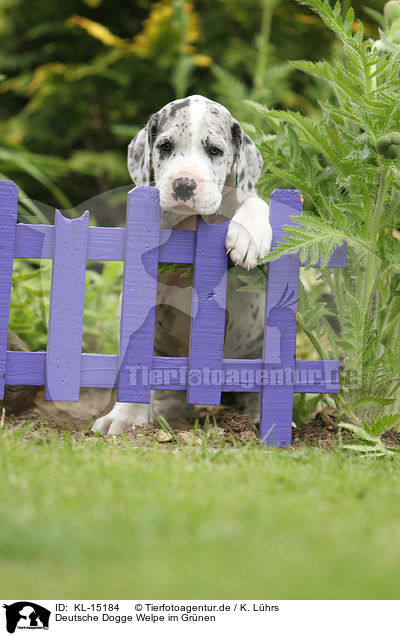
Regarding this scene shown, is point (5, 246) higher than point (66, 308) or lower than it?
higher

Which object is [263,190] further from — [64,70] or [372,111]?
[64,70]

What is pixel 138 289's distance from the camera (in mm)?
2623

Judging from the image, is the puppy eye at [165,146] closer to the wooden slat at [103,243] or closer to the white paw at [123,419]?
the wooden slat at [103,243]

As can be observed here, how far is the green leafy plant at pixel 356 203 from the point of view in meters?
2.42

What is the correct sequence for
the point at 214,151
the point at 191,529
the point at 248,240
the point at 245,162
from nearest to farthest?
the point at 191,529, the point at 248,240, the point at 214,151, the point at 245,162

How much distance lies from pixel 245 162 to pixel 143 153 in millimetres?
463

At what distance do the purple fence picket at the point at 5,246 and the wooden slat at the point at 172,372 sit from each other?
0.19ft

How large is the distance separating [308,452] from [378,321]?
0.64 m

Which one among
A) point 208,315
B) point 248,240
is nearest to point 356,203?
point 248,240

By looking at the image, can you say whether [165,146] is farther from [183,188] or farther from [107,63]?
[107,63]

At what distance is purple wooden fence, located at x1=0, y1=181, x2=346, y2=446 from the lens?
2590mm

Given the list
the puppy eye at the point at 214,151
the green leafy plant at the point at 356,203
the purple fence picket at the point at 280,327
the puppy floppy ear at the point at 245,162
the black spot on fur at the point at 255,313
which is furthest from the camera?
the black spot on fur at the point at 255,313
